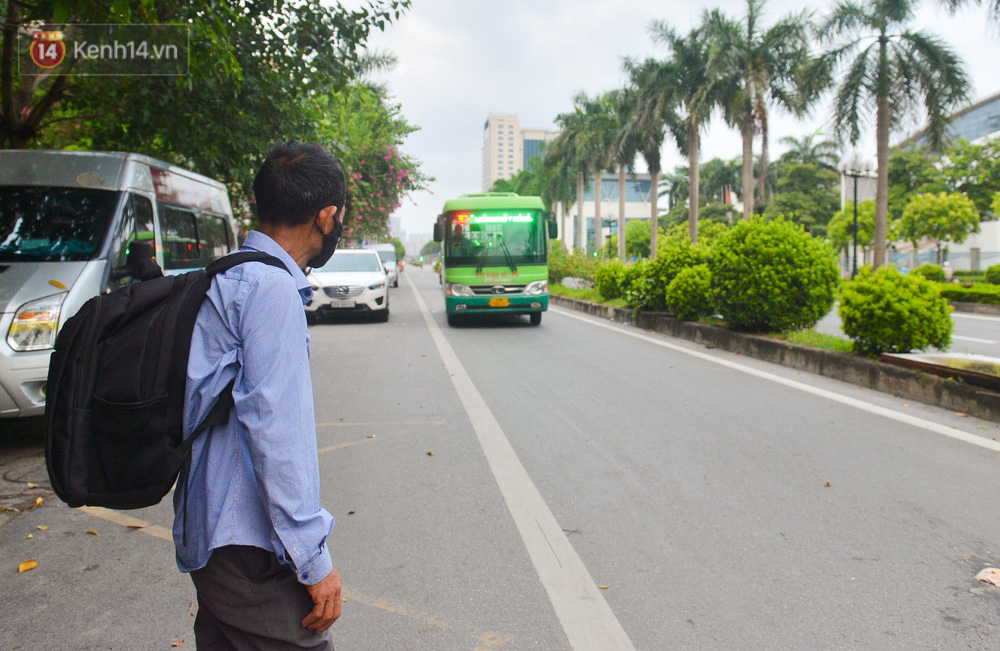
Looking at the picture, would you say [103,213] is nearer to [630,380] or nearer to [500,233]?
[630,380]

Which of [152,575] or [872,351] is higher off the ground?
[872,351]

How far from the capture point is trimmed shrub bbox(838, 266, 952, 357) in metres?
8.12

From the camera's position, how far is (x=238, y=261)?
1.68 m

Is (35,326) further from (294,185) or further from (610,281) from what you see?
(610,281)

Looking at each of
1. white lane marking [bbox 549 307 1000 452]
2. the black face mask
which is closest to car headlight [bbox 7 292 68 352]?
the black face mask

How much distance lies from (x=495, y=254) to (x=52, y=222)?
9.61 m

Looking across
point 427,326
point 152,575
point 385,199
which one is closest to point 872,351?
point 152,575

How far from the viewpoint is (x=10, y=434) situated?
6520 mm

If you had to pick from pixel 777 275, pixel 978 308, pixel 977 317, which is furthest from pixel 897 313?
pixel 978 308

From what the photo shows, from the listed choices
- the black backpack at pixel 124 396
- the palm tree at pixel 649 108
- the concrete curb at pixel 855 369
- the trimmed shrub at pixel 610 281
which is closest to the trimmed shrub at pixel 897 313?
the concrete curb at pixel 855 369

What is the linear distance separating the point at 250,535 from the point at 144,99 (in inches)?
407

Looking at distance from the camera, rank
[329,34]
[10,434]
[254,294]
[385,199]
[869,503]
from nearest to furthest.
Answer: [254,294] < [869,503] < [10,434] < [329,34] < [385,199]

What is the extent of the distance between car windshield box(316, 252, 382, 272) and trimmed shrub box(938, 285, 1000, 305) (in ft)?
53.2

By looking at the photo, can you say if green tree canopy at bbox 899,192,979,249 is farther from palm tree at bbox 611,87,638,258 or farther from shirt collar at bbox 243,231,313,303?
shirt collar at bbox 243,231,313,303
